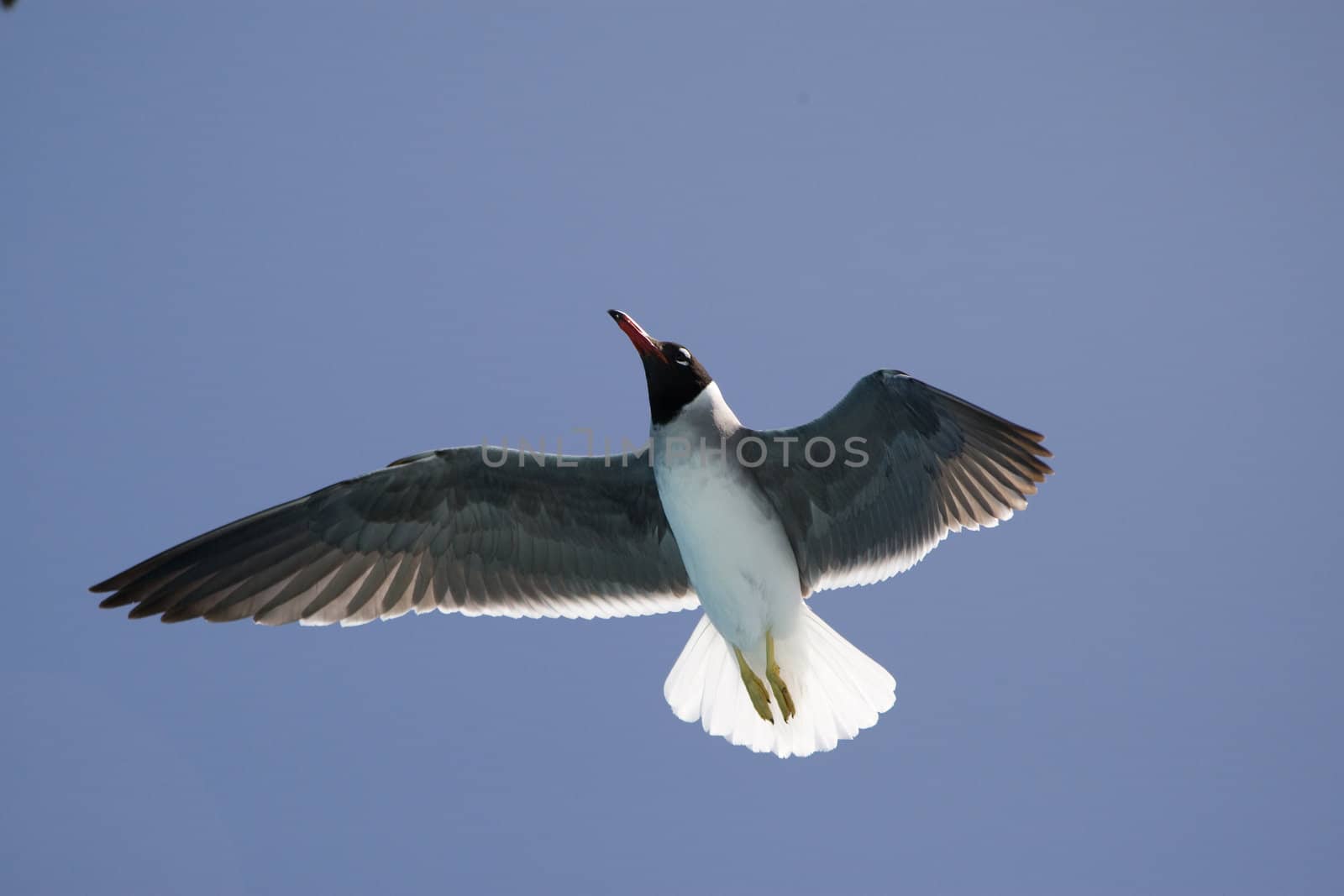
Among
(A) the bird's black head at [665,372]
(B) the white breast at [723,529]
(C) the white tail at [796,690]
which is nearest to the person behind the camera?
(B) the white breast at [723,529]

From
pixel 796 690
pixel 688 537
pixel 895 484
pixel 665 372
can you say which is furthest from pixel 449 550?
pixel 895 484

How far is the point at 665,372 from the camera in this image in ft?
19.7

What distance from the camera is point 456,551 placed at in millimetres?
6375

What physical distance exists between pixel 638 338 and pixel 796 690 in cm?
208

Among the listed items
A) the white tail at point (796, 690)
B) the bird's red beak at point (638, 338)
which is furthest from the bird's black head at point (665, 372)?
the white tail at point (796, 690)

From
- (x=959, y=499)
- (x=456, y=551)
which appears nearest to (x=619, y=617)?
(x=456, y=551)

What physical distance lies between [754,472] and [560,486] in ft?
3.53

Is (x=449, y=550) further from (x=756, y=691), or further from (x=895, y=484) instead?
(x=895, y=484)

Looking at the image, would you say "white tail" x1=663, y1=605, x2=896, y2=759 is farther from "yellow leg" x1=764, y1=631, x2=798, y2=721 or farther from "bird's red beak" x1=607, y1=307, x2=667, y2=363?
"bird's red beak" x1=607, y1=307, x2=667, y2=363

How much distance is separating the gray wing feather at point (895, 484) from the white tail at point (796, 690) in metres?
0.34

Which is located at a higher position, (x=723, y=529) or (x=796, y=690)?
(x=723, y=529)

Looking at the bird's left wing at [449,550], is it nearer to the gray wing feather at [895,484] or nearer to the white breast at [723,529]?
the white breast at [723,529]

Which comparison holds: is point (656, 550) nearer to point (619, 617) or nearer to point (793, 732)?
point (619, 617)

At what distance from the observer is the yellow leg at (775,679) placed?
602 centimetres
